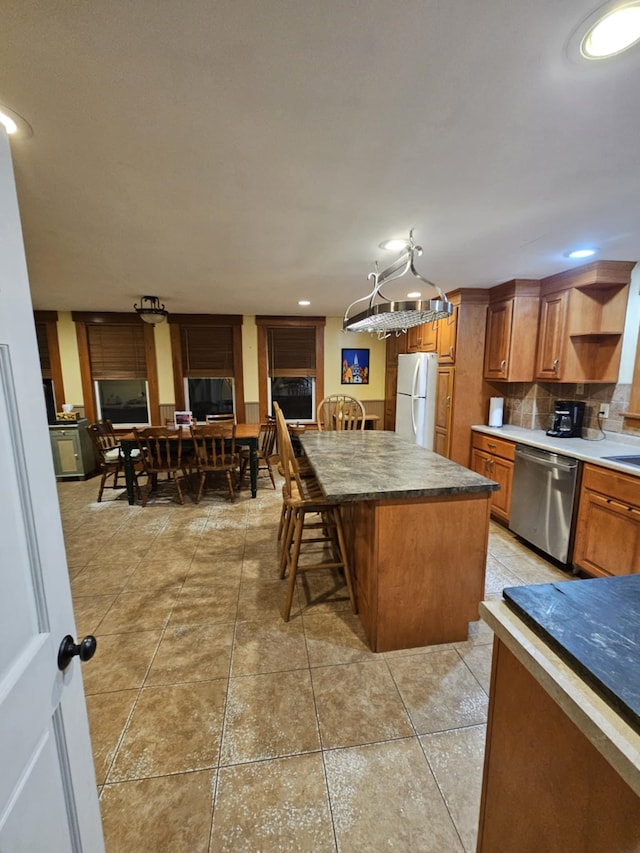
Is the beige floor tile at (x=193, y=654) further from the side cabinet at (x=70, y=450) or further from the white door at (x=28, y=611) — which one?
the side cabinet at (x=70, y=450)

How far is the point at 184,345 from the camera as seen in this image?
17.6 ft

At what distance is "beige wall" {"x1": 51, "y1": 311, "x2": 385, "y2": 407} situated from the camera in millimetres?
5176

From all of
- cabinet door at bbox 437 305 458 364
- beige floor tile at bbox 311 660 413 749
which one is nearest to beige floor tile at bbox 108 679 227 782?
beige floor tile at bbox 311 660 413 749

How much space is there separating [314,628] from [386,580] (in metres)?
0.58

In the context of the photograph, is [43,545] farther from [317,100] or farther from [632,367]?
[632,367]

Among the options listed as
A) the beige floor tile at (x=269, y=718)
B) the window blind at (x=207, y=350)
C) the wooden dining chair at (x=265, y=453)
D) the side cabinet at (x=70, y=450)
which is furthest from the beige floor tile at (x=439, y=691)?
the side cabinet at (x=70, y=450)

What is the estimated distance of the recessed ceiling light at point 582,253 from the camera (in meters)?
2.53

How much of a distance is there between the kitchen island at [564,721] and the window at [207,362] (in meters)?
5.10

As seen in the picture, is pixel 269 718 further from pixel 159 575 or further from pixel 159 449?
pixel 159 449

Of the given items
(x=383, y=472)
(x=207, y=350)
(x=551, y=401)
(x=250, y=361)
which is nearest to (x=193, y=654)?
(x=383, y=472)

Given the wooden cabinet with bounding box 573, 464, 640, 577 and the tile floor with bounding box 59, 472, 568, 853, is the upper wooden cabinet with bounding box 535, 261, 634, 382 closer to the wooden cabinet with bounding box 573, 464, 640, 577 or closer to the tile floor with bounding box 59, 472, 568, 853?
the wooden cabinet with bounding box 573, 464, 640, 577

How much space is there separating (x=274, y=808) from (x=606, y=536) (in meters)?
2.38

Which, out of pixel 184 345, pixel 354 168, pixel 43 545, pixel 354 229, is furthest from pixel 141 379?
pixel 43 545

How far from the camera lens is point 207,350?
213 inches
